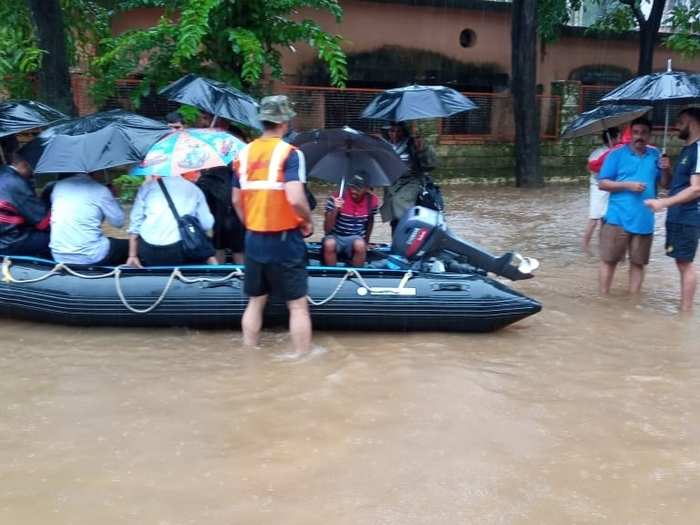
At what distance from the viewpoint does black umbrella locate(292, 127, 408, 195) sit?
19.8 feet

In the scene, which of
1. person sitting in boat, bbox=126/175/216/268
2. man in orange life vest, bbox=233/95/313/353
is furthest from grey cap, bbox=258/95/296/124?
person sitting in boat, bbox=126/175/216/268

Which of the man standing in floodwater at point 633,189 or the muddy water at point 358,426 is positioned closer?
the muddy water at point 358,426

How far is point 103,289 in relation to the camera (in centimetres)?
536

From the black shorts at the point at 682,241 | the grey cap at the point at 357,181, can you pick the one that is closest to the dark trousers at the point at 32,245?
the grey cap at the point at 357,181

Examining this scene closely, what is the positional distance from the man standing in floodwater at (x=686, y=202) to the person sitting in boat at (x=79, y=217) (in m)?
4.10

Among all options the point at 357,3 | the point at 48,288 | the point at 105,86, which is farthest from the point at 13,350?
the point at 357,3

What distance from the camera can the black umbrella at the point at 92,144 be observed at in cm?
506

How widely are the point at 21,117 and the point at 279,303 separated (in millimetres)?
2381

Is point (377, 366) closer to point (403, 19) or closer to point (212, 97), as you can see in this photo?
point (212, 97)

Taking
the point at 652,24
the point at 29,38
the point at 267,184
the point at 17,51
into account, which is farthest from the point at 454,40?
the point at 267,184

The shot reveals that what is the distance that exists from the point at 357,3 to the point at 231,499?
14.1 meters

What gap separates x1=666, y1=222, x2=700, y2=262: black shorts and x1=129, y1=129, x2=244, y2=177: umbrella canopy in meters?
3.40

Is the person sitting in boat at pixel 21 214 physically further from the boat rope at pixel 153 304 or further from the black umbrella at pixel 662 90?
the black umbrella at pixel 662 90

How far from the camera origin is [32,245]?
18.7ft
